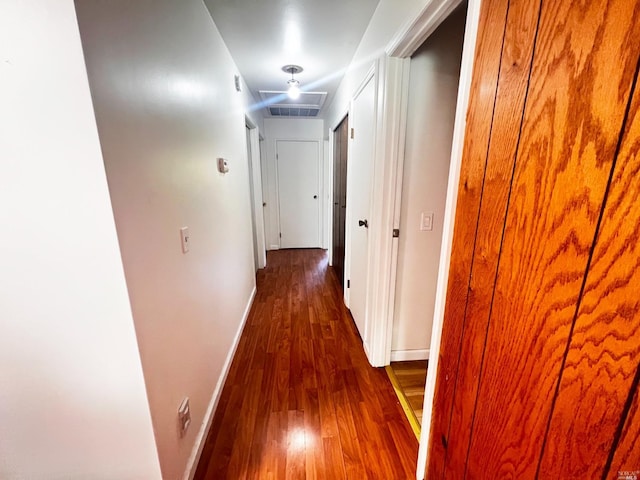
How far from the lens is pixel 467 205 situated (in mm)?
755

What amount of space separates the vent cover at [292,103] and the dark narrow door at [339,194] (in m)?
0.52

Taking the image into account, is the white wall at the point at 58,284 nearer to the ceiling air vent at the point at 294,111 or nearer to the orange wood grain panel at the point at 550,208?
the orange wood grain panel at the point at 550,208

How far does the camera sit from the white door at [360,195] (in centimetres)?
178

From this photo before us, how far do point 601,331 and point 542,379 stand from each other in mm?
165

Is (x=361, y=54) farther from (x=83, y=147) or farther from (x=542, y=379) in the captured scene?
(x=542, y=379)

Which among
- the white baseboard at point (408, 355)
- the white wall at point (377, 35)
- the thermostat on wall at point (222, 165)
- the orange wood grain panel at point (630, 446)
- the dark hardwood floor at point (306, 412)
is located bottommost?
the dark hardwood floor at point (306, 412)

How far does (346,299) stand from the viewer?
2.66m

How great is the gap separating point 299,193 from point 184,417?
3659mm

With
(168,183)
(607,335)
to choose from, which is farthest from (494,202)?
(168,183)

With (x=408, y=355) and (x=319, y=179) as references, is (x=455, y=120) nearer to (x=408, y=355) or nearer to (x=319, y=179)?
(x=408, y=355)

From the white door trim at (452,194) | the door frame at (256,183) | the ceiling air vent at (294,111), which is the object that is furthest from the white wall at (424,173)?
the ceiling air vent at (294,111)

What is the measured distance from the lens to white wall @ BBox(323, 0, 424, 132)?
1.17 meters

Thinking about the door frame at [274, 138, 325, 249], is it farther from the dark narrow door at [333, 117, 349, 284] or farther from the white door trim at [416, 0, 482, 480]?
the white door trim at [416, 0, 482, 480]

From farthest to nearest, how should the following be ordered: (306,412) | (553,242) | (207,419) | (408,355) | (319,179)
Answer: (319,179) → (408,355) → (306,412) → (207,419) → (553,242)
